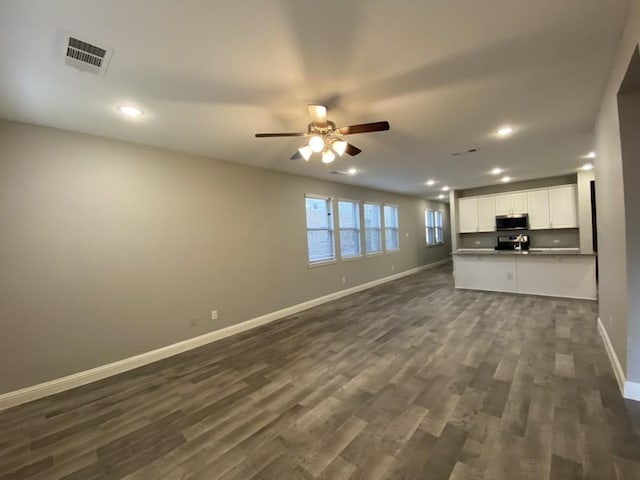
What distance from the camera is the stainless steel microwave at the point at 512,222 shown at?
6.81 metres

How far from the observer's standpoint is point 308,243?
5.67 m

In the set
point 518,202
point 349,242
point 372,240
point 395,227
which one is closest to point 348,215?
point 349,242

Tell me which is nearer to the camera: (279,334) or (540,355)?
(540,355)

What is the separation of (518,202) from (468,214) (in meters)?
1.15

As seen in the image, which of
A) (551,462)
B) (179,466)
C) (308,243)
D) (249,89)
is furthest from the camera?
(308,243)

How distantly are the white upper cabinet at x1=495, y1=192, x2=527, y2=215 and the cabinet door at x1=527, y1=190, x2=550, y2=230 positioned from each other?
12 centimetres

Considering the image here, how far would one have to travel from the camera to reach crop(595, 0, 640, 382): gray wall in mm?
1847

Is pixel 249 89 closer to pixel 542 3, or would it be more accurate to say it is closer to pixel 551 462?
pixel 542 3

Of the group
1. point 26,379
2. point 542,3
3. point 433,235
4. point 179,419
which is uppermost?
point 542,3

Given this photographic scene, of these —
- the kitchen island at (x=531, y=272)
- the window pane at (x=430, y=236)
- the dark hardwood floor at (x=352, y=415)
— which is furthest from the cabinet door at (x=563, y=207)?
the window pane at (x=430, y=236)

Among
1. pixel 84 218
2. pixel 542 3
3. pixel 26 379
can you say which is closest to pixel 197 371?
pixel 26 379

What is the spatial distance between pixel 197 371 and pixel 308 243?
3129mm

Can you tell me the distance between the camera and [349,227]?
6.79 metres

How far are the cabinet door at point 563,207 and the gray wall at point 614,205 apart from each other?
3.93 m
